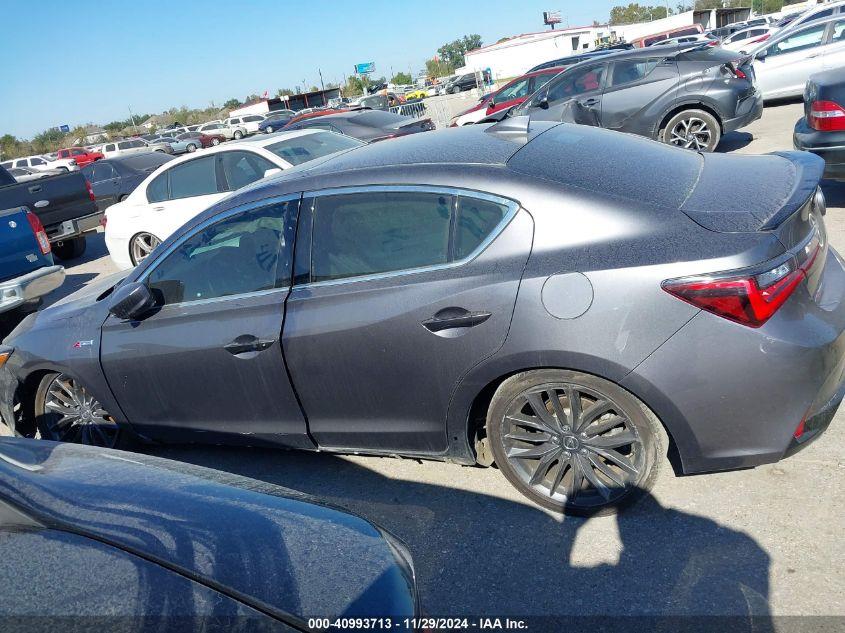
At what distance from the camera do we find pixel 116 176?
16266mm

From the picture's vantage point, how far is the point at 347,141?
9.07 m

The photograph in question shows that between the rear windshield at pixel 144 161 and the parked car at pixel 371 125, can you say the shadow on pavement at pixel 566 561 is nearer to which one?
the parked car at pixel 371 125

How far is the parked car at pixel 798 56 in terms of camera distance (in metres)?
13.0

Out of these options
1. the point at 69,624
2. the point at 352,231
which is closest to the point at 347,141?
the point at 352,231

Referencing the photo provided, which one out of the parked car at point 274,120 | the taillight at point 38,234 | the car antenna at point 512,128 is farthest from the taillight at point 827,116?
the parked car at point 274,120

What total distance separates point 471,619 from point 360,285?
4.82 feet

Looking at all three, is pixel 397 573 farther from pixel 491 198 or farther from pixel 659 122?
pixel 659 122

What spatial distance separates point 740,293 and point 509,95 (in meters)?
14.6

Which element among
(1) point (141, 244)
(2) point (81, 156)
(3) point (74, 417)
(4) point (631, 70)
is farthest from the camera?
(2) point (81, 156)

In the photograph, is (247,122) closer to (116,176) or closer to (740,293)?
(116,176)

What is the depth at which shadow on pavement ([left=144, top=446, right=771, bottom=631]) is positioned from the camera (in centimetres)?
252

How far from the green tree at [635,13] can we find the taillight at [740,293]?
11734 centimetres

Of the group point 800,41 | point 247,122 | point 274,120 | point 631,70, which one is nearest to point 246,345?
point 631,70

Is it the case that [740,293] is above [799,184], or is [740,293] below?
below
